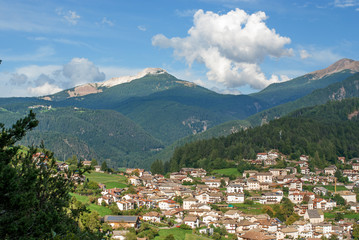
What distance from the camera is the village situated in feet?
242

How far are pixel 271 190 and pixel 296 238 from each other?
99.5 ft

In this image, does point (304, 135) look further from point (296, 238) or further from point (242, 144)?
point (296, 238)

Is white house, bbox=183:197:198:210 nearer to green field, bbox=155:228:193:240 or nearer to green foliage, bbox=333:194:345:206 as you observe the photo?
green field, bbox=155:228:193:240

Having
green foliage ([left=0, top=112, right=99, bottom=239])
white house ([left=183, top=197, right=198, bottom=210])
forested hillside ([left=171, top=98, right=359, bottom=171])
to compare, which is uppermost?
forested hillside ([left=171, top=98, right=359, bottom=171])

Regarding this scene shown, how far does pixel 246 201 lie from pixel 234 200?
262 cm

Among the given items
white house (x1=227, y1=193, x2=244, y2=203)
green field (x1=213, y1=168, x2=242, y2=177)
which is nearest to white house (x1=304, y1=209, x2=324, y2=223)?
white house (x1=227, y1=193, x2=244, y2=203)

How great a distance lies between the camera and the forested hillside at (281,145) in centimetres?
13762

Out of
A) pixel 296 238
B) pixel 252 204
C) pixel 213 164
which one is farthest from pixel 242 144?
pixel 296 238

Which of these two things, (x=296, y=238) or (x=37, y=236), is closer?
(x=37, y=236)

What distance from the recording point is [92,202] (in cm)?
7912

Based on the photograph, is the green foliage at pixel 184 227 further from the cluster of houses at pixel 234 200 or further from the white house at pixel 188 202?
the white house at pixel 188 202

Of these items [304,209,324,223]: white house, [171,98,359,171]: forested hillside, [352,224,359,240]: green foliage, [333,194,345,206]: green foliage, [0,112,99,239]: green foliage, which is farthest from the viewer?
[171,98,359,171]: forested hillside

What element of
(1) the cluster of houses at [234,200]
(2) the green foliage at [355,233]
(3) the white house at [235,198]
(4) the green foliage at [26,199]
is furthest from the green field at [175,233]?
(4) the green foliage at [26,199]

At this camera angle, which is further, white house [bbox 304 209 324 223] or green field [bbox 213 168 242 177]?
green field [bbox 213 168 242 177]
